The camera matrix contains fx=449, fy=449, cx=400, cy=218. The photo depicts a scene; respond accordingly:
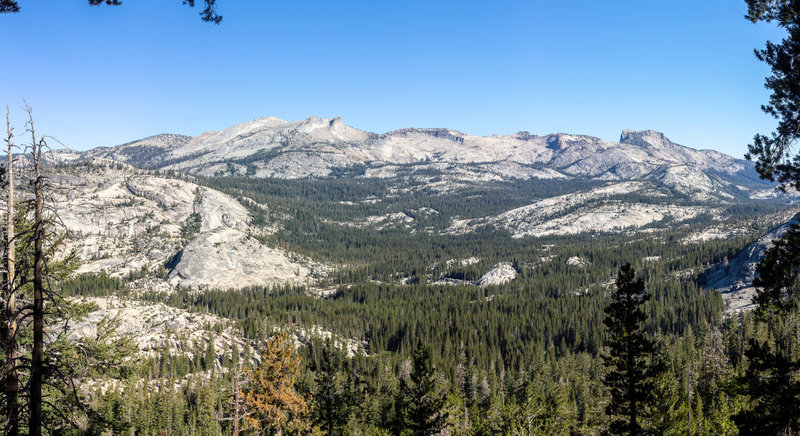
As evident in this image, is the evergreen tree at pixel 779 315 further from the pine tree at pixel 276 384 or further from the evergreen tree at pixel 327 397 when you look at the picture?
the evergreen tree at pixel 327 397

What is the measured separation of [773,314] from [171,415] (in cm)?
9090

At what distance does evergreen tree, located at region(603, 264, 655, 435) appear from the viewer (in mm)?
28516

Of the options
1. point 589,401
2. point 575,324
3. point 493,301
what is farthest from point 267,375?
point 493,301

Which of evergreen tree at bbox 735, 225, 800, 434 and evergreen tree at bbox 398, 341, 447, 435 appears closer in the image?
evergreen tree at bbox 735, 225, 800, 434

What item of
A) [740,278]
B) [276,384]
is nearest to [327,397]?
[276,384]

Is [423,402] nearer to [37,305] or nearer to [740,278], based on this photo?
[37,305]

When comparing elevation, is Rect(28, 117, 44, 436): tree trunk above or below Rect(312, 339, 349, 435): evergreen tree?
above

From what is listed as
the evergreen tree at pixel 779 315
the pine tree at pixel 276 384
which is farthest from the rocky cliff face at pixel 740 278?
the evergreen tree at pixel 779 315

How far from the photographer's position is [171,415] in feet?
266

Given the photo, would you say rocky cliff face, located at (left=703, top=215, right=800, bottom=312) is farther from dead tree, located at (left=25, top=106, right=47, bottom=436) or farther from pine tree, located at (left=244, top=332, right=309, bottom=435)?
dead tree, located at (left=25, top=106, right=47, bottom=436)

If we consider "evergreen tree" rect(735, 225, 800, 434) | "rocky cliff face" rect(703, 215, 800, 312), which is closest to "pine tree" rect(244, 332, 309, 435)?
"evergreen tree" rect(735, 225, 800, 434)

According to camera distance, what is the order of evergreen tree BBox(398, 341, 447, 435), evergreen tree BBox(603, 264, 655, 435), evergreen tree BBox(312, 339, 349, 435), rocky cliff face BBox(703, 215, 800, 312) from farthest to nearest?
rocky cliff face BBox(703, 215, 800, 312) → evergreen tree BBox(312, 339, 349, 435) → evergreen tree BBox(398, 341, 447, 435) → evergreen tree BBox(603, 264, 655, 435)

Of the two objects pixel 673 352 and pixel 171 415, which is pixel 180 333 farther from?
pixel 673 352

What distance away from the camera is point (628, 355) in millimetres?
28984
